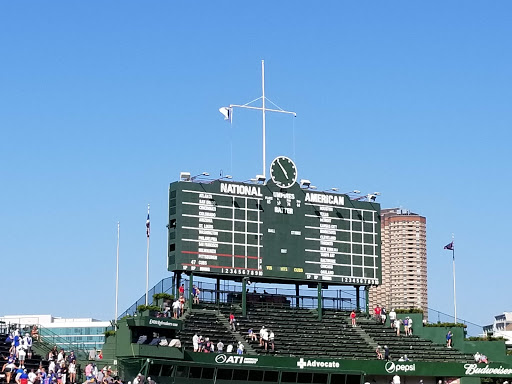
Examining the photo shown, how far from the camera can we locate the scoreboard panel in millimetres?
55469

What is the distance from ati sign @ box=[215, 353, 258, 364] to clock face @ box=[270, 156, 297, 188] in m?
12.0

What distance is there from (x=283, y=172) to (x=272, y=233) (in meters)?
4.05

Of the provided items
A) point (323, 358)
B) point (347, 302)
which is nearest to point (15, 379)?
point (323, 358)

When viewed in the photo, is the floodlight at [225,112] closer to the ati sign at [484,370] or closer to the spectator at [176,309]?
the spectator at [176,309]

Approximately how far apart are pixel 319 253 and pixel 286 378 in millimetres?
9559

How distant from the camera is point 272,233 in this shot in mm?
58219

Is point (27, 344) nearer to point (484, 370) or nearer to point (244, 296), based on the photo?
point (244, 296)

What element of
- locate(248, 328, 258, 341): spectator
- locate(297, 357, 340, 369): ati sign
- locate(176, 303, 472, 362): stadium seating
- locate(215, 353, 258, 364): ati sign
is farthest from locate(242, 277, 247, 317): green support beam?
locate(215, 353, 258, 364): ati sign

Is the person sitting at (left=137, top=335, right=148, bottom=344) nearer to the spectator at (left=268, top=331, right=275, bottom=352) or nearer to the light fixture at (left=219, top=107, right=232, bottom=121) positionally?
the spectator at (left=268, top=331, right=275, bottom=352)

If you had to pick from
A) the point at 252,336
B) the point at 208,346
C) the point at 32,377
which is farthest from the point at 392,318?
the point at 32,377

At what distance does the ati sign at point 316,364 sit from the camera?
54.1 metres

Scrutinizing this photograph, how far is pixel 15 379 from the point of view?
43.4 m

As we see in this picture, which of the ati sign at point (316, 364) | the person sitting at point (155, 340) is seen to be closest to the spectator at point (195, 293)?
the person sitting at point (155, 340)

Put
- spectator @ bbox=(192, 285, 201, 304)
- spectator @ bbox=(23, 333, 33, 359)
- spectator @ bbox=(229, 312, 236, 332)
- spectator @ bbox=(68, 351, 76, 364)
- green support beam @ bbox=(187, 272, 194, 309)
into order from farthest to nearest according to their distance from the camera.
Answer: spectator @ bbox=(192, 285, 201, 304)
spectator @ bbox=(229, 312, 236, 332)
green support beam @ bbox=(187, 272, 194, 309)
spectator @ bbox=(68, 351, 76, 364)
spectator @ bbox=(23, 333, 33, 359)
